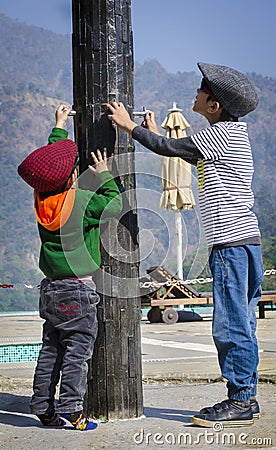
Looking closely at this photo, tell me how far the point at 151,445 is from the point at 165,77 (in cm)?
13775

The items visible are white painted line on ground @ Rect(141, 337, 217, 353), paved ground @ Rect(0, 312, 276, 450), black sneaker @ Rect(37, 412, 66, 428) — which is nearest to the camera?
paved ground @ Rect(0, 312, 276, 450)

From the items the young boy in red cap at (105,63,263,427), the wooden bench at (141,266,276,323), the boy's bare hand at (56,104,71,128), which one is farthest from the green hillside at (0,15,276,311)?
the wooden bench at (141,266,276,323)

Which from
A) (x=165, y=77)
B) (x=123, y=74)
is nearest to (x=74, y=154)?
(x=123, y=74)

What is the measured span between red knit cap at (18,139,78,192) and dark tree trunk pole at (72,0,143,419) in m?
0.16

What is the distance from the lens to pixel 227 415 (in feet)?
10.6

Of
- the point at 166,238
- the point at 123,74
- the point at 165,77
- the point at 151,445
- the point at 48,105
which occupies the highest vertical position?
the point at 165,77

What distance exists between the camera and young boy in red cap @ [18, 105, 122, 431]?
3.23 m

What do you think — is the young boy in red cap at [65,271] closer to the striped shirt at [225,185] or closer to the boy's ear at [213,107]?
the striped shirt at [225,185]

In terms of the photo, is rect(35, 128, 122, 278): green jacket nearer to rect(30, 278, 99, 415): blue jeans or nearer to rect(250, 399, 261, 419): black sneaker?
rect(30, 278, 99, 415): blue jeans

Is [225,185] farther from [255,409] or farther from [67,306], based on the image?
[255,409]

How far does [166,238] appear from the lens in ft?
12.0

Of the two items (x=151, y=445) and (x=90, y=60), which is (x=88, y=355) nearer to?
(x=151, y=445)

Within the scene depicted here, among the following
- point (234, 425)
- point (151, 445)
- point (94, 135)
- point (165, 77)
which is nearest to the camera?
point (151, 445)

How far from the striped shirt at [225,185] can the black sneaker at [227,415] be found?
639 millimetres
